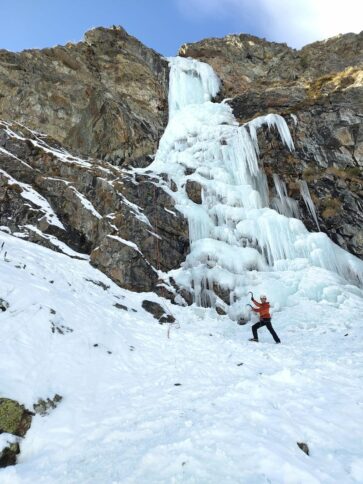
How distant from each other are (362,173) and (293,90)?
1000 cm

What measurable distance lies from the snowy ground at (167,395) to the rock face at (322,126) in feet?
36.8

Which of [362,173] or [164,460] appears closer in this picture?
[164,460]

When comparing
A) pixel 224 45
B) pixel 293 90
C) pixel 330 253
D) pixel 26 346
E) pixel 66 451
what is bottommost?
pixel 66 451

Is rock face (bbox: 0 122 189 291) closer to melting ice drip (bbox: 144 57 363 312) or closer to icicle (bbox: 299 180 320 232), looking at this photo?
melting ice drip (bbox: 144 57 363 312)

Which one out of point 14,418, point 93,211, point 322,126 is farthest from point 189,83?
point 14,418

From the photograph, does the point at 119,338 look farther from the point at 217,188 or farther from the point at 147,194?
the point at 217,188

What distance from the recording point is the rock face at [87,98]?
2342 centimetres

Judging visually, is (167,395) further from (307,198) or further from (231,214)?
(307,198)

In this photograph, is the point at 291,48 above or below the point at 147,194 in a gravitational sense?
above

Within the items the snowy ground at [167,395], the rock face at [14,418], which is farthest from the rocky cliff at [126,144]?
the rock face at [14,418]

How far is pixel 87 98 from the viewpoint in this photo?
25000 millimetres

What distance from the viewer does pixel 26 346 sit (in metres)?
6.69

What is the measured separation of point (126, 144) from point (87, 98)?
3844 millimetres

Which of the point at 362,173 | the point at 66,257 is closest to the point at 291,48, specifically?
the point at 362,173
